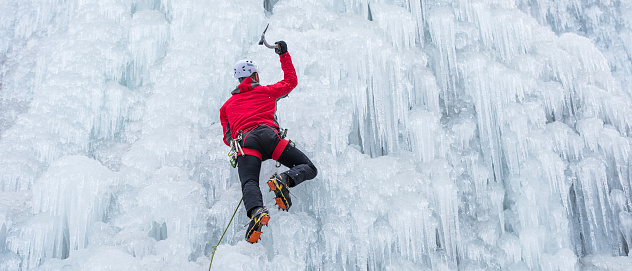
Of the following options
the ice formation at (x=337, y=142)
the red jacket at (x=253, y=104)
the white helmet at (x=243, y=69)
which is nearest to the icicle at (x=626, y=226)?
the ice formation at (x=337, y=142)

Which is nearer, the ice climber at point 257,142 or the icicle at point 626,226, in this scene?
the ice climber at point 257,142

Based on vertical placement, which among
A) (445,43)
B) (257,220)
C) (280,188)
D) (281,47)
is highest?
(445,43)

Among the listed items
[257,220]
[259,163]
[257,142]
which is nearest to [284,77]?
[257,142]

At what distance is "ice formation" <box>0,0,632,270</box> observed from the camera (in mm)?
3863

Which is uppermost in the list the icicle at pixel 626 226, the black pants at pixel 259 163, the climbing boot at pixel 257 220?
the black pants at pixel 259 163

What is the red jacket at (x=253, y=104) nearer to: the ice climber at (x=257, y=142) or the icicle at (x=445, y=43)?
the ice climber at (x=257, y=142)

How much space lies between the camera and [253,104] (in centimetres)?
354

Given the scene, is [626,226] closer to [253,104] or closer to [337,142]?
[337,142]

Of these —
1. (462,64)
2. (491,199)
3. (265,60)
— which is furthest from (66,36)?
(491,199)

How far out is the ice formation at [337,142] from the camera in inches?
152

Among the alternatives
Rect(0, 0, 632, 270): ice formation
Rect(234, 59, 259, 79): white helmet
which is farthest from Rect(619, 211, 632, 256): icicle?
Rect(234, 59, 259, 79): white helmet

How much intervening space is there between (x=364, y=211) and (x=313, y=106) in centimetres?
114

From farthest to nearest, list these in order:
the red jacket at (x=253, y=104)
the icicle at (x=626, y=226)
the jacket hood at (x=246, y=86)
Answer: the icicle at (x=626, y=226) → the jacket hood at (x=246, y=86) → the red jacket at (x=253, y=104)

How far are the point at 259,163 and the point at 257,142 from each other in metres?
0.16
